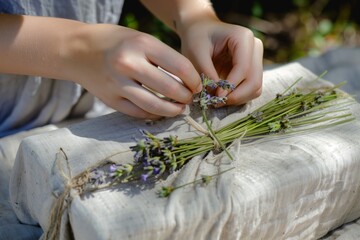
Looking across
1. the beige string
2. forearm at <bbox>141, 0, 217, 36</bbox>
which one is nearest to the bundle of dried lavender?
the beige string

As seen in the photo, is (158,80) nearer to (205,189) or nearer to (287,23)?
(205,189)

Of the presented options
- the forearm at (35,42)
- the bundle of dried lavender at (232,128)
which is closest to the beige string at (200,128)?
the bundle of dried lavender at (232,128)

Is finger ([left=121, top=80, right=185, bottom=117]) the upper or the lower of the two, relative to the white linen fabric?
upper

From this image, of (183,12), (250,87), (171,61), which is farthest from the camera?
(183,12)

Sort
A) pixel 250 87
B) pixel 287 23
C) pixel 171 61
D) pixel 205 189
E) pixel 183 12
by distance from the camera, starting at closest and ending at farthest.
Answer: pixel 205 189 → pixel 171 61 → pixel 250 87 → pixel 183 12 → pixel 287 23

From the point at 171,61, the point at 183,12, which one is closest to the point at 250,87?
the point at 171,61

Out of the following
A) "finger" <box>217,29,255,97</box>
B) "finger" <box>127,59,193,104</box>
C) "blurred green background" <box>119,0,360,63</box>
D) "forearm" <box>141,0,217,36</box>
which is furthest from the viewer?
"blurred green background" <box>119,0,360,63</box>

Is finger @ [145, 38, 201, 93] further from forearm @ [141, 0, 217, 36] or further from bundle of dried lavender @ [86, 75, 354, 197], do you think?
forearm @ [141, 0, 217, 36]

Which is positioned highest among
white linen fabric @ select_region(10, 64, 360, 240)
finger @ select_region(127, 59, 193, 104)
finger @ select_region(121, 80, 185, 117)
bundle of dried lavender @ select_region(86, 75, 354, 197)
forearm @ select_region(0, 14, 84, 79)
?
forearm @ select_region(0, 14, 84, 79)
